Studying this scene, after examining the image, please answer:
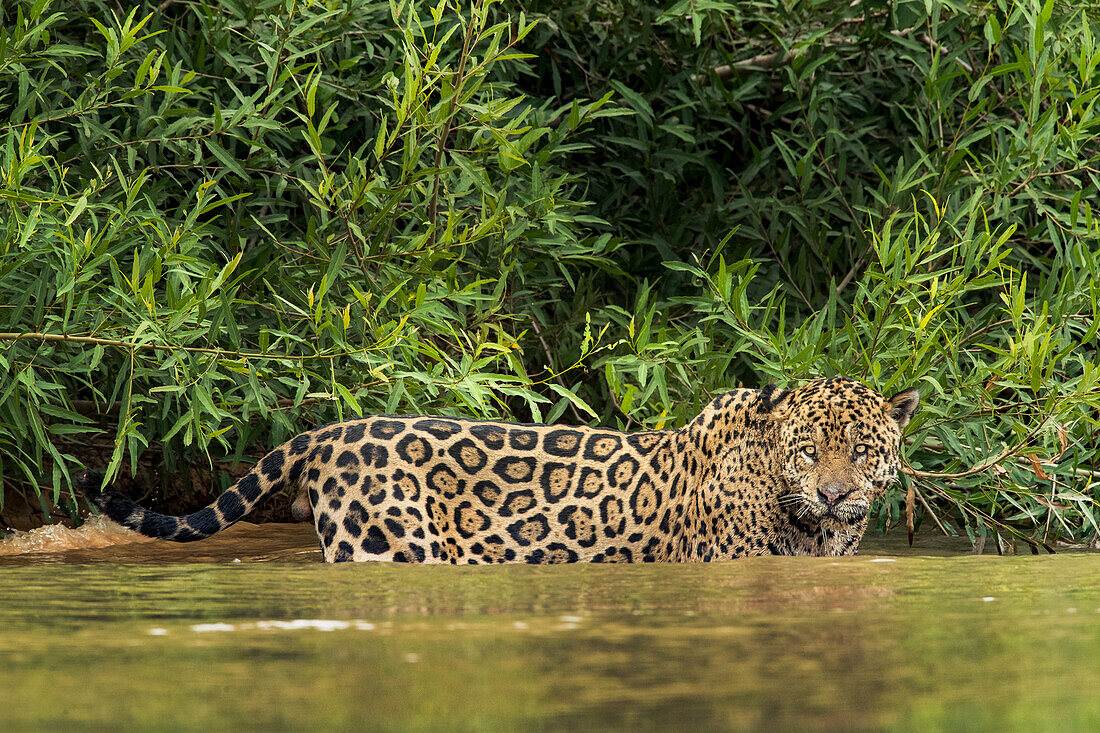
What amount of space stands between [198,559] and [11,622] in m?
2.53

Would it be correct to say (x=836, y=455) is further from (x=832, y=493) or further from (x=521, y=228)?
(x=521, y=228)

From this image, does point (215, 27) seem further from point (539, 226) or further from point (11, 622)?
point (11, 622)

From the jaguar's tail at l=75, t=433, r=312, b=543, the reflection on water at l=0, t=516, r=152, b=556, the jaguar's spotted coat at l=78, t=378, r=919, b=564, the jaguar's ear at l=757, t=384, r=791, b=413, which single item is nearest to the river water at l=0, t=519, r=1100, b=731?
the jaguar's tail at l=75, t=433, r=312, b=543

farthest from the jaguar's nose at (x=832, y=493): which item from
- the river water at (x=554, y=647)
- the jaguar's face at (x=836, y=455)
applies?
the river water at (x=554, y=647)

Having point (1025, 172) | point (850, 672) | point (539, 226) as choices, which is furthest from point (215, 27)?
point (850, 672)

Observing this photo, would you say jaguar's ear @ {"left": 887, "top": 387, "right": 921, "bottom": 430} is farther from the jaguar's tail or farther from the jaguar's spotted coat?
the jaguar's tail

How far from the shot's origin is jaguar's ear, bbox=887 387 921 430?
559cm

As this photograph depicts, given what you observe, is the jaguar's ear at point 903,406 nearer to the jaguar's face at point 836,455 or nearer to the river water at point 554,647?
the jaguar's face at point 836,455

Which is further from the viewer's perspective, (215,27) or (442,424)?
(215,27)

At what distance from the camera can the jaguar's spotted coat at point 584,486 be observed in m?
5.34

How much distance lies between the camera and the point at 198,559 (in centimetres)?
609

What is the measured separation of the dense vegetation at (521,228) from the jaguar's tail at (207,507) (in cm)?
24

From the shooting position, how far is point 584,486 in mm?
5742

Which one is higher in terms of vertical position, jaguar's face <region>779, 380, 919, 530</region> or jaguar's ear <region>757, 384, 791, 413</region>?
jaguar's ear <region>757, 384, 791, 413</region>
